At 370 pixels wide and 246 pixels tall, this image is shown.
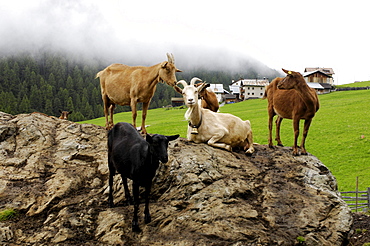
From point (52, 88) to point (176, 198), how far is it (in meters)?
135

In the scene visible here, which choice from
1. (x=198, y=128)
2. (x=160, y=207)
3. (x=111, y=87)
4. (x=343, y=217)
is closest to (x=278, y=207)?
(x=343, y=217)

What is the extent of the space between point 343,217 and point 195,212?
11.5ft

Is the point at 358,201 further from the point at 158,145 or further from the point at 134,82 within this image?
the point at 158,145

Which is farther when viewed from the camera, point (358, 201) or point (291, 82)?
point (358, 201)

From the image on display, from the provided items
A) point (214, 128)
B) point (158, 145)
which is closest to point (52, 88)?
point (214, 128)

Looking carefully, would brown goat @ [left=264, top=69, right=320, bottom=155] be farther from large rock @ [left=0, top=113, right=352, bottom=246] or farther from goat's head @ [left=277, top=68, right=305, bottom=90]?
large rock @ [left=0, top=113, right=352, bottom=246]

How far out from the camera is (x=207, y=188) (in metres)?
7.16

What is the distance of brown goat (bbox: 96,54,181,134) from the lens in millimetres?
9500

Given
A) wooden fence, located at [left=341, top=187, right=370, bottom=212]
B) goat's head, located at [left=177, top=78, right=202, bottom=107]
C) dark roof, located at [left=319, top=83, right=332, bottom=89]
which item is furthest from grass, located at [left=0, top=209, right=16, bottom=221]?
dark roof, located at [left=319, top=83, right=332, bottom=89]

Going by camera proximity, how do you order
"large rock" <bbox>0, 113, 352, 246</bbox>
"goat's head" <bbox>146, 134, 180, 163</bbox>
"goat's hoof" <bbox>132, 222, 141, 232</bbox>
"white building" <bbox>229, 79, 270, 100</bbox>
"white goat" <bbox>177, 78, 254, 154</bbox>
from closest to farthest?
1. "goat's head" <bbox>146, 134, 180, 163</bbox>
2. "goat's hoof" <bbox>132, 222, 141, 232</bbox>
3. "large rock" <bbox>0, 113, 352, 246</bbox>
4. "white goat" <bbox>177, 78, 254, 154</bbox>
5. "white building" <bbox>229, 79, 270, 100</bbox>

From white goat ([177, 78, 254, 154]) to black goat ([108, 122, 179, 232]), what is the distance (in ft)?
8.18

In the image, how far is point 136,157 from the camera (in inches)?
237

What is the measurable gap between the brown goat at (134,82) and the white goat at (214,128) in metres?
0.70

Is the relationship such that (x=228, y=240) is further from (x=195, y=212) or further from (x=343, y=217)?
(x=343, y=217)
